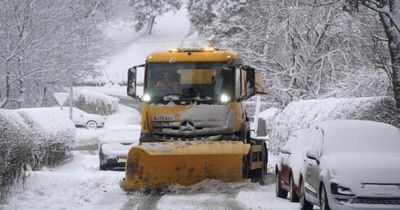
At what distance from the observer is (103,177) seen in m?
18.2

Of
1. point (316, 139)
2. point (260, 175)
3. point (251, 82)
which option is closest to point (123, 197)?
point (251, 82)

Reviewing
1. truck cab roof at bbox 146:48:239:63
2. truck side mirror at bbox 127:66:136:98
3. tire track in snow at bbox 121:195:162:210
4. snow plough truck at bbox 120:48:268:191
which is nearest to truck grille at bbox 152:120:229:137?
snow plough truck at bbox 120:48:268:191

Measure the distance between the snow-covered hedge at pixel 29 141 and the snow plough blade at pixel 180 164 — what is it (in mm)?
2272

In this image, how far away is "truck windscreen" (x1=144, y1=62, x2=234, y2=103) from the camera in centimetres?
1596

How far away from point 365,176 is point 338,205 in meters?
0.58

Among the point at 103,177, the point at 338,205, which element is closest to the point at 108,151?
the point at 103,177

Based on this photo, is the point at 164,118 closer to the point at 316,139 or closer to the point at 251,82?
the point at 251,82

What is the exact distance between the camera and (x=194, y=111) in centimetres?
1581

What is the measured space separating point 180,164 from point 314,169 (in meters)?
4.07

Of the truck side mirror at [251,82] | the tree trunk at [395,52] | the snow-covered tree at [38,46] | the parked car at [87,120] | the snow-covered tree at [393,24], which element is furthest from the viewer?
the parked car at [87,120]

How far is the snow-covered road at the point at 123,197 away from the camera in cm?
1277

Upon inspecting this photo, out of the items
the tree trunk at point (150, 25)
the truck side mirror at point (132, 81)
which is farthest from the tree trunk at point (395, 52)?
the tree trunk at point (150, 25)

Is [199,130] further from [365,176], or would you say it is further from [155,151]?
[365,176]

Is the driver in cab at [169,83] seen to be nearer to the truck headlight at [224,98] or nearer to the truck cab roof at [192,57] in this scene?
the truck cab roof at [192,57]
